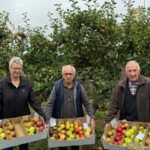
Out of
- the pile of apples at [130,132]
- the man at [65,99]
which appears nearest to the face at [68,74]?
the man at [65,99]

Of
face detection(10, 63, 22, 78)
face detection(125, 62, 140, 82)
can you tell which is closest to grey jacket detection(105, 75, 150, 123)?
face detection(125, 62, 140, 82)

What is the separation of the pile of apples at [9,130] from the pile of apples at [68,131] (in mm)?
444

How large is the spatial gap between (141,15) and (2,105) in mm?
3147

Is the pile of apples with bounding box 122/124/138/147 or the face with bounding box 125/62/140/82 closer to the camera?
the pile of apples with bounding box 122/124/138/147

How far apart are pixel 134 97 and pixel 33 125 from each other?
127cm

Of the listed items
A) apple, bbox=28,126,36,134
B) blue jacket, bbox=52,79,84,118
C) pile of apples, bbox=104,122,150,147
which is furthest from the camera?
blue jacket, bbox=52,79,84,118

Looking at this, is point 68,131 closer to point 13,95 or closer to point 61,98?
point 61,98

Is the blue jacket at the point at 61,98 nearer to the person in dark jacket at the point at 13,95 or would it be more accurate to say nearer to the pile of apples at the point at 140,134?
the person in dark jacket at the point at 13,95

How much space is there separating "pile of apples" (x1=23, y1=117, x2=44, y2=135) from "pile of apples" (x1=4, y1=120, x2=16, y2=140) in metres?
0.16

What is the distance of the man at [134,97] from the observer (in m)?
5.46

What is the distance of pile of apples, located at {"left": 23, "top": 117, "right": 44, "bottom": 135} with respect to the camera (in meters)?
5.59

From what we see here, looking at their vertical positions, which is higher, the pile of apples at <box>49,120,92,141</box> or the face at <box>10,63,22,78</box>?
the face at <box>10,63,22,78</box>

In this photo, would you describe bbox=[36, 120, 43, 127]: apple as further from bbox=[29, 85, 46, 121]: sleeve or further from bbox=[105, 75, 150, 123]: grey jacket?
bbox=[105, 75, 150, 123]: grey jacket

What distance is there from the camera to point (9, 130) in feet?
18.2
